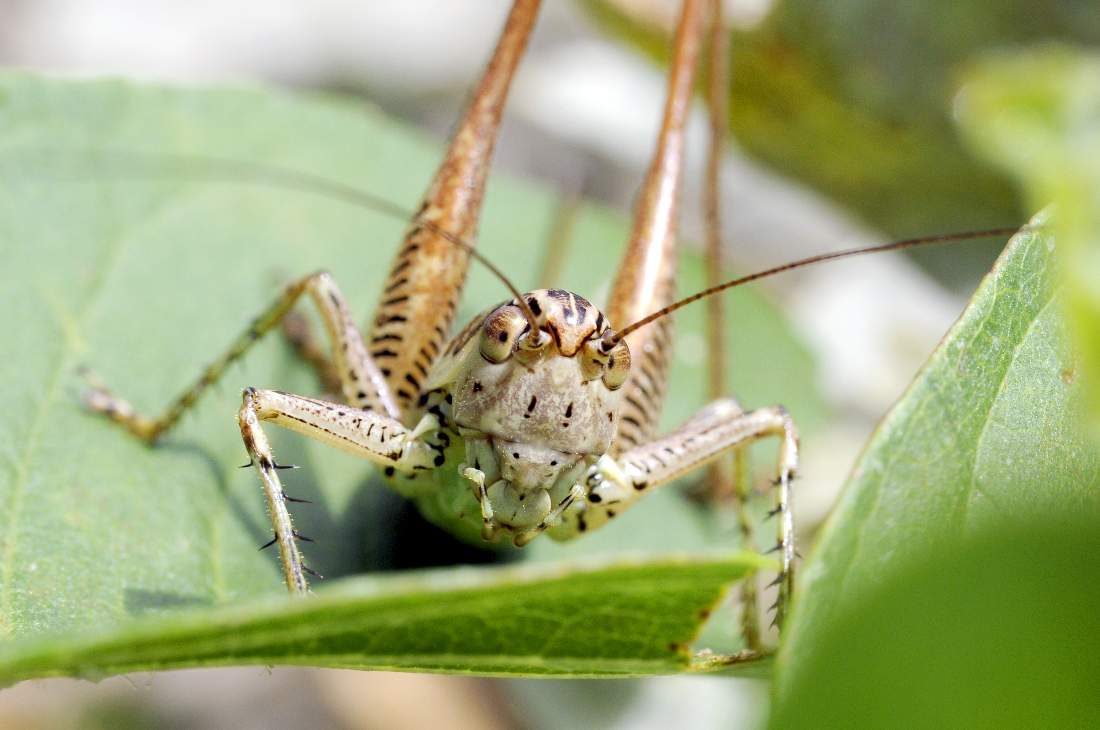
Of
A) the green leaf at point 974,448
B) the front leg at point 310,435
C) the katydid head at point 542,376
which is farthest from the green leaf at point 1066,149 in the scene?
the front leg at point 310,435

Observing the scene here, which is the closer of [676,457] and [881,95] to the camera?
[676,457]

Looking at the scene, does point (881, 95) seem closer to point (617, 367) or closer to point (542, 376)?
point (617, 367)

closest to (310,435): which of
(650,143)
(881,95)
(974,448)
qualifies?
(974,448)

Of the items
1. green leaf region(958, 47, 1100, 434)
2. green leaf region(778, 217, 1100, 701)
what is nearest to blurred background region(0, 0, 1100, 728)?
green leaf region(778, 217, 1100, 701)

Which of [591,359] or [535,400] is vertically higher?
[591,359]

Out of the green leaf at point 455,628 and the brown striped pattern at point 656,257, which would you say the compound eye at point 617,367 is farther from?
the green leaf at point 455,628
